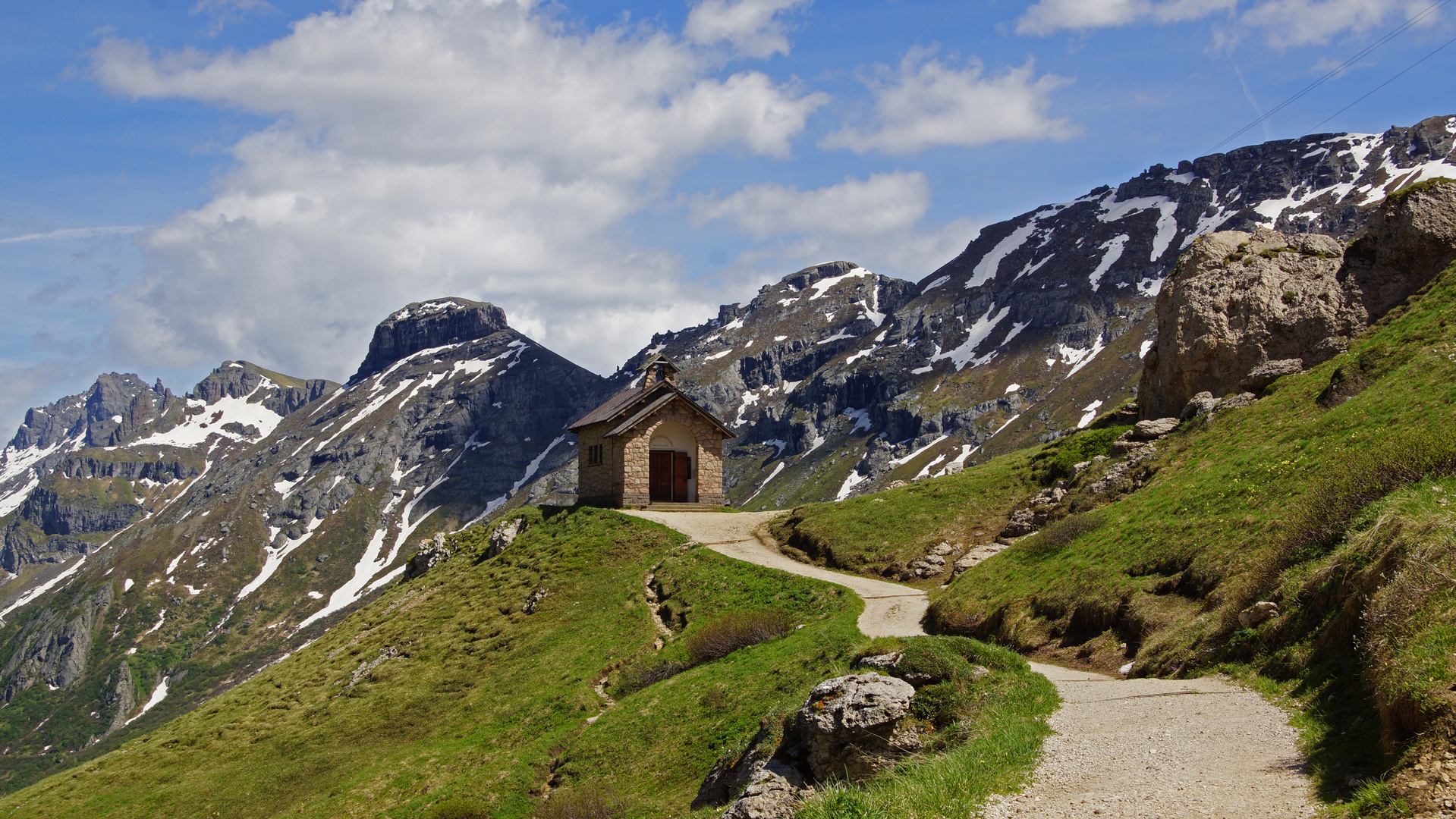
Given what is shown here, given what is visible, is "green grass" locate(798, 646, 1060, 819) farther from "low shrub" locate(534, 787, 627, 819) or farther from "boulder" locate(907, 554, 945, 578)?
"boulder" locate(907, 554, 945, 578)

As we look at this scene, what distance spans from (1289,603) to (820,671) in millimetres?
9548

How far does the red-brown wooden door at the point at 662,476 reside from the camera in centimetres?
4988

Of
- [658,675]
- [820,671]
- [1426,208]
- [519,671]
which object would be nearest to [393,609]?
[519,671]

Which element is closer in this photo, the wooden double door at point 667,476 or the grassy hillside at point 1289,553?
the grassy hillside at point 1289,553

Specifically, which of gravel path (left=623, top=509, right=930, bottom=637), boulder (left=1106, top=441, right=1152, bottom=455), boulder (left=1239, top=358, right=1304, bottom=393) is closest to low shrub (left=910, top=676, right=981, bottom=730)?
gravel path (left=623, top=509, right=930, bottom=637)

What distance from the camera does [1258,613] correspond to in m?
15.8

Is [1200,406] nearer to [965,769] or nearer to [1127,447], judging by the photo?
[1127,447]

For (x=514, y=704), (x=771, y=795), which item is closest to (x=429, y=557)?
(x=514, y=704)

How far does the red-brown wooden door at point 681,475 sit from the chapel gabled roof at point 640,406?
286 cm

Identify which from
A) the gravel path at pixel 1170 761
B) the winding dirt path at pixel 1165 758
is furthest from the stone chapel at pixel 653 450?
the gravel path at pixel 1170 761

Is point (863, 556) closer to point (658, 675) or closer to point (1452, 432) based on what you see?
point (658, 675)

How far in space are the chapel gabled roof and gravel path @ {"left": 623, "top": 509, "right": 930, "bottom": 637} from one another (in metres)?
5.35

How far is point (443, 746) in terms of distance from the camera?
25.6 metres

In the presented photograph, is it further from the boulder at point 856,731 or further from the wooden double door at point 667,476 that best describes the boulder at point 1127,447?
the boulder at point 856,731
